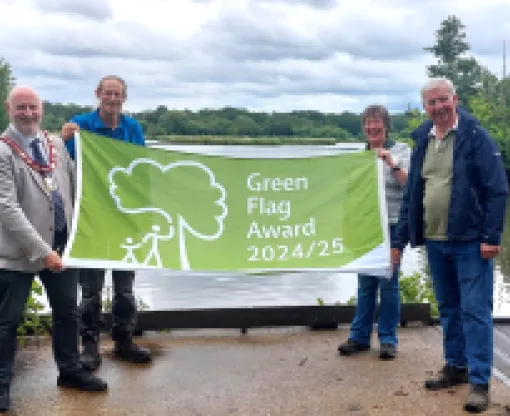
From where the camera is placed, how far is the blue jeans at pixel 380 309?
5.33m

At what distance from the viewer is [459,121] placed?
4367 mm

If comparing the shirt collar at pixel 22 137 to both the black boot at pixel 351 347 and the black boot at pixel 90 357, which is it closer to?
the black boot at pixel 90 357

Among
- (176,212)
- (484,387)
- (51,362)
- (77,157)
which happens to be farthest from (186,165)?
(484,387)

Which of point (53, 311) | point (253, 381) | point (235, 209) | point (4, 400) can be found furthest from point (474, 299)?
point (4, 400)

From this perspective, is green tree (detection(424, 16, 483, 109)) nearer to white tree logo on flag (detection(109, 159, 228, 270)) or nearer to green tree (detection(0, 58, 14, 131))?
green tree (detection(0, 58, 14, 131))

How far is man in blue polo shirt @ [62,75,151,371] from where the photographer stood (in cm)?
495

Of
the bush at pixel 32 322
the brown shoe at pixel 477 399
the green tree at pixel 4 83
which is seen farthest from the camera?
the green tree at pixel 4 83

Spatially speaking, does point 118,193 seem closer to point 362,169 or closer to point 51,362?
point 51,362

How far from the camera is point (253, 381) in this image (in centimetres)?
483

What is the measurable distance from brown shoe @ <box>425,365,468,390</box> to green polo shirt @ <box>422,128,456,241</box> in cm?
91

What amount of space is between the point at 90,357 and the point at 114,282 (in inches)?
22.1

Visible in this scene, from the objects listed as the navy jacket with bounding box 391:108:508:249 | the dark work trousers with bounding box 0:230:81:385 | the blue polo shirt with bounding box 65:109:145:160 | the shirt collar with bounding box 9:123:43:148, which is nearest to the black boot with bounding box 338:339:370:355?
the navy jacket with bounding box 391:108:508:249

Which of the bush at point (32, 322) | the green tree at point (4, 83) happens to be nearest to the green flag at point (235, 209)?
the bush at point (32, 322)

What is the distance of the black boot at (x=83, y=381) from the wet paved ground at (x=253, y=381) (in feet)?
0.21
